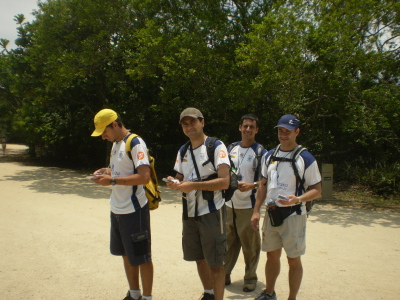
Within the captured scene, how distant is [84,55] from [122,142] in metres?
11.6

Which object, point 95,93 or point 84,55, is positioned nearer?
point 84,55

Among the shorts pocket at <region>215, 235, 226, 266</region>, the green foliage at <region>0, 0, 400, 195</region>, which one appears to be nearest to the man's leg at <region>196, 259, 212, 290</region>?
the shorts pocket at <region>215, 235, 226, 266</region>

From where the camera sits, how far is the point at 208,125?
15219 millimetres

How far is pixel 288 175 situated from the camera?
3.52m

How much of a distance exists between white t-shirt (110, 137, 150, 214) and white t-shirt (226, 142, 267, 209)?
120cm

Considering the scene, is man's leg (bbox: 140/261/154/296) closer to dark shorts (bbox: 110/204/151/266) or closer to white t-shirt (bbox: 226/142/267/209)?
dark shorts (bbox: 110/204/151/266)

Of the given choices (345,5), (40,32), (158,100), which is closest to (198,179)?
(345,5)

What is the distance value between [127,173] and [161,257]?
2158 millimetres

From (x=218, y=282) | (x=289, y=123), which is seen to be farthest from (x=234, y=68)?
(x=218, y=282)

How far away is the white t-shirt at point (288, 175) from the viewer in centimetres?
349

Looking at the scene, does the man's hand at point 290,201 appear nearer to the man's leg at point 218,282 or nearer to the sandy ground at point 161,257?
the man's leg at point 218,282

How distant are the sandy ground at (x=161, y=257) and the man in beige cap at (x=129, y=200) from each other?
0.63m

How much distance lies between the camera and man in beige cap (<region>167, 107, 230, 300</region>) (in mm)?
3234

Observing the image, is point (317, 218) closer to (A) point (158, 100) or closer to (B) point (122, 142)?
(B) point (122, 142)
